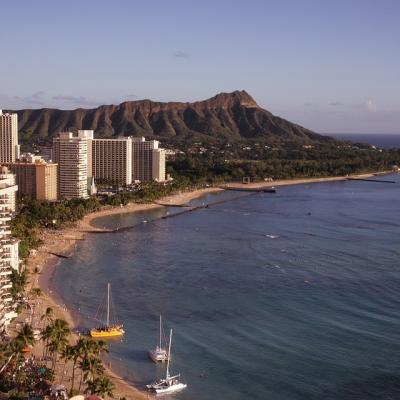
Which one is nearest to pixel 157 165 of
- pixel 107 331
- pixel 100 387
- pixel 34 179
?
pixel 34 179

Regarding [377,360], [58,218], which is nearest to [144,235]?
[58,218]

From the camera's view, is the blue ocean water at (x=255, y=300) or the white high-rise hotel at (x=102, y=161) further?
the white high-rise hotel at (x=102, y=161)

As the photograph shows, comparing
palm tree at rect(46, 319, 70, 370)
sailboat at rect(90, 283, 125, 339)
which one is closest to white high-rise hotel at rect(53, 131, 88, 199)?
sailboat at rect(90, 283, 125, 339)

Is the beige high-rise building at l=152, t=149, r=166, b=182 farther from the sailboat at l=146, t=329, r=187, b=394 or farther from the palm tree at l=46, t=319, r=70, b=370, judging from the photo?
the sailboat at l=146, t=329, r=187, b=394

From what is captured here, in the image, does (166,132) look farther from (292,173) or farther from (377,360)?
(377,360)

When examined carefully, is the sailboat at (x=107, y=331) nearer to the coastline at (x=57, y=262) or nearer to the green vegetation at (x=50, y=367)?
the coastline at (x=57, y=262)

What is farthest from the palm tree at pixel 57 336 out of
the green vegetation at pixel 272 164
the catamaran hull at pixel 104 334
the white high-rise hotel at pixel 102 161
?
the green vegetation at pixel 272 164
